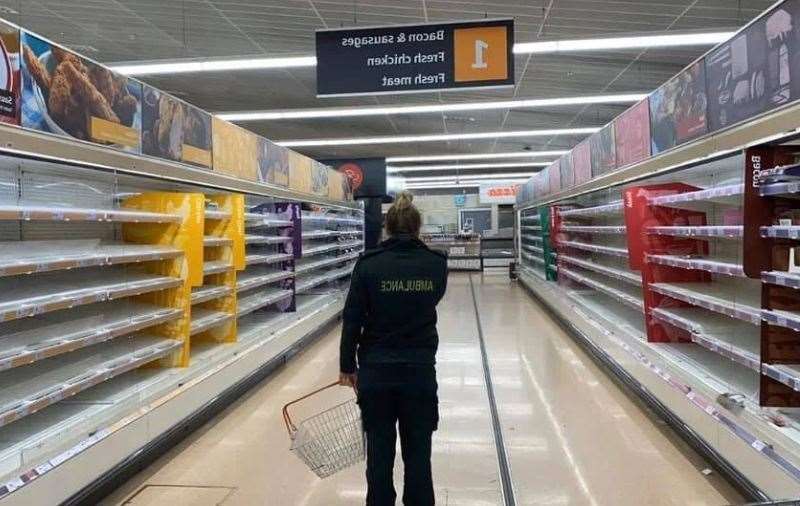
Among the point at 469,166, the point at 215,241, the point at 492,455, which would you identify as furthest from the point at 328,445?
the point at 469,166

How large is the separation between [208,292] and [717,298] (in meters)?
3.97

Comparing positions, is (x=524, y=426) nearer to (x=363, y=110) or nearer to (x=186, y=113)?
(x=186, y=113)

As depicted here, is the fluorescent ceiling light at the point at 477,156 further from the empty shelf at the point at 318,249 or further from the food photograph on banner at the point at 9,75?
the food photograph on banner at the point at 9,75

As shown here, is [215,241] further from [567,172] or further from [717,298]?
[567,172]

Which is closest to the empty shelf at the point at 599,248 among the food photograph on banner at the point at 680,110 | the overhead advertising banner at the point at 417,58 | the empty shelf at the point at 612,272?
the empty shelf at the point at 612,272

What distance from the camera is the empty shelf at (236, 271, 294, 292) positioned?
230 inches

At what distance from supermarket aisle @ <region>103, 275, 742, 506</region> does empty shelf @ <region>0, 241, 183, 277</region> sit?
134 cm

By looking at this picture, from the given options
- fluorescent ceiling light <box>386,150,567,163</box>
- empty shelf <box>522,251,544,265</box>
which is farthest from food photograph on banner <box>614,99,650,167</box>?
fluorescent ceiling light <box>386,150,567,163</box>

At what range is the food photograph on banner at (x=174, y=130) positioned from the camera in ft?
13.4

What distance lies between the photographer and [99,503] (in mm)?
3172

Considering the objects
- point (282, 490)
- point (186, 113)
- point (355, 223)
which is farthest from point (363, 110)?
point (282, 490)

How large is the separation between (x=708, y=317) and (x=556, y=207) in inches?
215

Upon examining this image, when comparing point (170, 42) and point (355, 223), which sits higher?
point (170, 42)

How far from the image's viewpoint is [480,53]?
5.38 m
